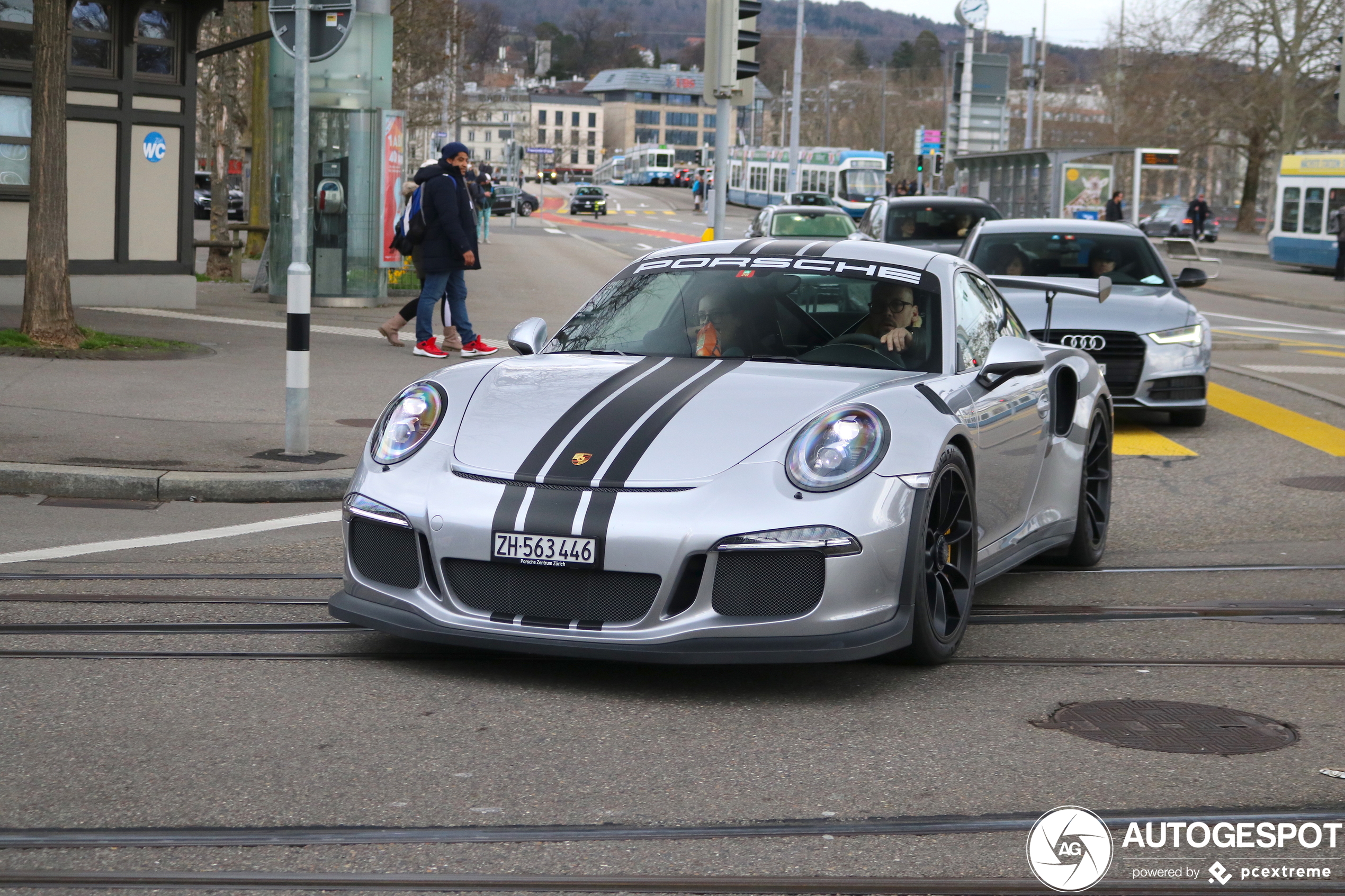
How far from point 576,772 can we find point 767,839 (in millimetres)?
660

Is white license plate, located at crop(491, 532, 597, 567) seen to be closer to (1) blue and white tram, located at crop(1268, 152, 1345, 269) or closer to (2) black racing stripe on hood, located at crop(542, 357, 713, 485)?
(2) black racing stripe on hood, located at crop(542, 357, 713, 485)

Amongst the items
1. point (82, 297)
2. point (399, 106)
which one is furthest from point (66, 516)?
point (399, 106)

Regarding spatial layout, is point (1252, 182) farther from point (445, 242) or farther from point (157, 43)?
point (445, 242)

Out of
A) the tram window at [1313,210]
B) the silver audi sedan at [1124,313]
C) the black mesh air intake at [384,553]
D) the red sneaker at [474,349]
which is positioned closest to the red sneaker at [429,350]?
the red sneaker at [474,349]

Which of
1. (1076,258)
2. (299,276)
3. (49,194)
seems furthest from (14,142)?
(1076,258)

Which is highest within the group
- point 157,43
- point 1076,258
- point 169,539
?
point 157,43

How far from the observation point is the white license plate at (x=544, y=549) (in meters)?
4.91

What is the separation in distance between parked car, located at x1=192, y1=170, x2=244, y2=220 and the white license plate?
5358cm

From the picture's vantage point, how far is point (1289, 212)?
1813 inches

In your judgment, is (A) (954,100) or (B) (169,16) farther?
(A) (954,100)

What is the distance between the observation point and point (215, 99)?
38.0m

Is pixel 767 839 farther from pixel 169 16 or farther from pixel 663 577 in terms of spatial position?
pixel 169 16

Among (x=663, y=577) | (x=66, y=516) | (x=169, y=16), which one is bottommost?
(x=66, y=516)

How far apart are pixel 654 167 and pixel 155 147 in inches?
5039
